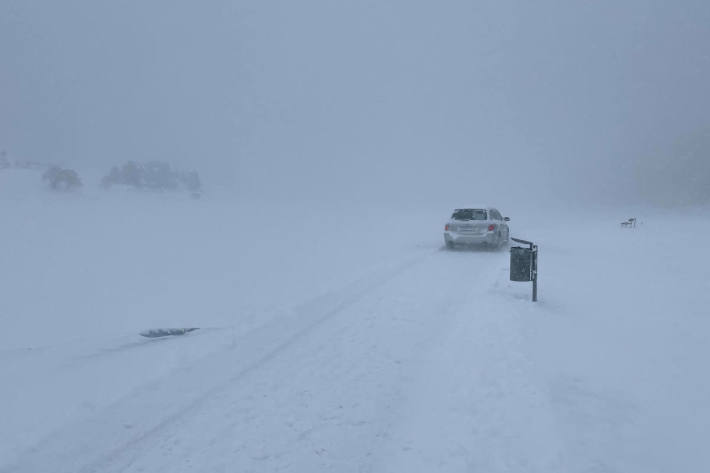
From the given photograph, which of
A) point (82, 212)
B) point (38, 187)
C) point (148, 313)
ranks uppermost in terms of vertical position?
point (38, 187)

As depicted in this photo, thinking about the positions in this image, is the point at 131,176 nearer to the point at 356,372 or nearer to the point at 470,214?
the point at 470,214

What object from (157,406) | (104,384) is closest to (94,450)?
(157,406)

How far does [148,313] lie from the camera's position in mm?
7176

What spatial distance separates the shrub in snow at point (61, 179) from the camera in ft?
72.3

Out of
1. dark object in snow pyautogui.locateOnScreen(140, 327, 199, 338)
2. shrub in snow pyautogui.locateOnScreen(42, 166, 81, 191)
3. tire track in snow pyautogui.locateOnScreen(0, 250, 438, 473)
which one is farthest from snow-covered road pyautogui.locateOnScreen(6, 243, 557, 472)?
shrub in snow pyautogui.locateOnScreen(42, 166, 81, 191)

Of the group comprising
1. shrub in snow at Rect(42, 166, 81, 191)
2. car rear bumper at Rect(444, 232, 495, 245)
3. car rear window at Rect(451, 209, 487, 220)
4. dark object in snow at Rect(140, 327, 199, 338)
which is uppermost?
shrub in snow at Rect(42, 166, 81, 191)

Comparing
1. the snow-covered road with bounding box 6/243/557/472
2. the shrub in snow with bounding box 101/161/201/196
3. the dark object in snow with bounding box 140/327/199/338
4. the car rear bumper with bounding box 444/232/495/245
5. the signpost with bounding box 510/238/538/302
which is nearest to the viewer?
the snow-covered road with bounding box 6/243/557/472

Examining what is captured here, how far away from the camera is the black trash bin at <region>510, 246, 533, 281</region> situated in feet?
22.8

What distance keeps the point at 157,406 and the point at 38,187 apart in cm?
2462

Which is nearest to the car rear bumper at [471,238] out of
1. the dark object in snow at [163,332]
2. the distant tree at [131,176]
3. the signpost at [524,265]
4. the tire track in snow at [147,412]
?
the signpost at [524,265]

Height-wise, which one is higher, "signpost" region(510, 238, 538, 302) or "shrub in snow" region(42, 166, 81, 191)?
"shrub in snow" region(42, 166, 81, 191)

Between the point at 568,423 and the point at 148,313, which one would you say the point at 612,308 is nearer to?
the point at 568,423

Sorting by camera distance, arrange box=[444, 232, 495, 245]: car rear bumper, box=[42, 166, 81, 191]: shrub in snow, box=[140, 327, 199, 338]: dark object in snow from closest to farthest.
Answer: box=[140, 327, 199, 338]: dark object in snow, box=[444, 232, 495, 245]: car rear bumper, box=[42, 166, 81, 191]: shrub in snow

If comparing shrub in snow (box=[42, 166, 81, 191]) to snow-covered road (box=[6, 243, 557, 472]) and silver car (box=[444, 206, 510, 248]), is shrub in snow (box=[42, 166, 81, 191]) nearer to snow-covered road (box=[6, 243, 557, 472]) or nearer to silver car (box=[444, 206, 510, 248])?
silver car (box=[444, 206, 510, 248])
